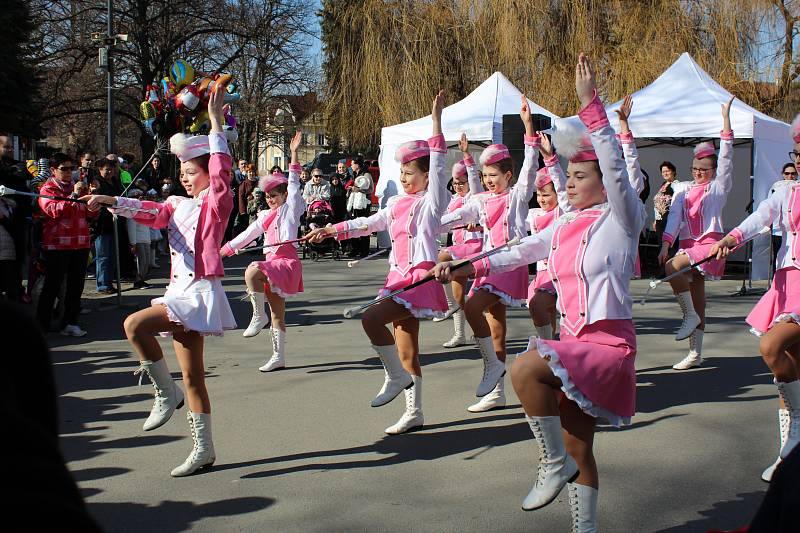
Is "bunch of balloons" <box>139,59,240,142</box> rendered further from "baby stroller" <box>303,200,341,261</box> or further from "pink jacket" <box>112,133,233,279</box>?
"baby stroller" <box>303,200,341,261</box>

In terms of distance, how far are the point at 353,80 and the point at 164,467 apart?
21119mm

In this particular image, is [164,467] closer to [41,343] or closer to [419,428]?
[419,428]

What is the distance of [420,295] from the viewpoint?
20.0 ft

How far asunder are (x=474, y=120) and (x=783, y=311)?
1260cm

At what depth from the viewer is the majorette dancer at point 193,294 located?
5270 millimetres

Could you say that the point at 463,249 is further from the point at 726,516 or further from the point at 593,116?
the point at 593,116

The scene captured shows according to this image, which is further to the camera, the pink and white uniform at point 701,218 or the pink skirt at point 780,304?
the pink and white uniform at point 701,218

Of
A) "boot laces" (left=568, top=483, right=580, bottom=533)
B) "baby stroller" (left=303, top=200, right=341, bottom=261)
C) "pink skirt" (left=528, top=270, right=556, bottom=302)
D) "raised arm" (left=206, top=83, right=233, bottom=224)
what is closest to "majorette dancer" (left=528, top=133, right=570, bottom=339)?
"pink skirt" (left=528, top=270, right=556, bottom=302)

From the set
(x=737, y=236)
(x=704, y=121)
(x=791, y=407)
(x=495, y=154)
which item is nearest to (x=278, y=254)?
(x=495, y=154)

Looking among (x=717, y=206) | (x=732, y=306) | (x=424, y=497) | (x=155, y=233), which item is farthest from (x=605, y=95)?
(x=424, y=497)

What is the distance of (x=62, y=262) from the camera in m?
9.94

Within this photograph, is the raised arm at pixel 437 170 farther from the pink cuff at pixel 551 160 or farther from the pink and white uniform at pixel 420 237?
the pink cuff at pixel 551 160

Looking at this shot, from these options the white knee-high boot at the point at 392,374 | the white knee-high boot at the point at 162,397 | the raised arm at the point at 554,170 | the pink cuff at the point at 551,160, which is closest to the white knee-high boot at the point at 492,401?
the white knee-high boot at the point at 392,374

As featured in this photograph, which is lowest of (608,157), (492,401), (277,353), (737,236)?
(492,401)
